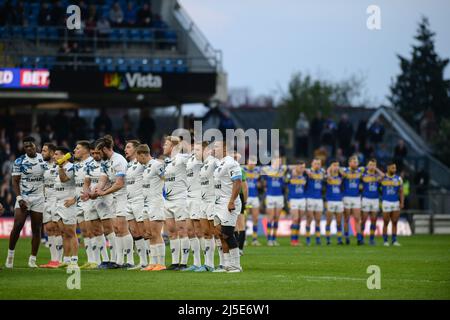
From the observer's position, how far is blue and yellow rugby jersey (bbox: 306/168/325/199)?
113ft

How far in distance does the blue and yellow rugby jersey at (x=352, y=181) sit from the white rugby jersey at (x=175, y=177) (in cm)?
1291

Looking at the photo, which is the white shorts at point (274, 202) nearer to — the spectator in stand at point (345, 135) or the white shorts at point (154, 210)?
the white shorts at point (154, 210)

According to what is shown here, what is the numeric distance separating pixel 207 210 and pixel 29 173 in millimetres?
4258

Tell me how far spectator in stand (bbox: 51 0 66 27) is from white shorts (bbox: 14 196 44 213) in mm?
23453

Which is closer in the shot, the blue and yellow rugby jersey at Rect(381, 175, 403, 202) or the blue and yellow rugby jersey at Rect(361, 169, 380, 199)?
the blue and yellow rugby jersey at Rect(381, 175, 403, 202)

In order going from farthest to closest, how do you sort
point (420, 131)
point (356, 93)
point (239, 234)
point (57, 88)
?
point (356, 93) < point (420, 131) < point (57, 88) < point (239, 234)

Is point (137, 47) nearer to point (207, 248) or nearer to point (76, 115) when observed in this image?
point (76, 115)

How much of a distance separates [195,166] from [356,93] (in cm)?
6528

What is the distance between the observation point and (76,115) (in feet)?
155

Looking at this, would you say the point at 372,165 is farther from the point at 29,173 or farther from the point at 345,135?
the point at 29,173

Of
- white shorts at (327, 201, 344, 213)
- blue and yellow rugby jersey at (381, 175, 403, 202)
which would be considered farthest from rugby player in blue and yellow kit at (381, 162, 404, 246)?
white shorts at (327, 201, 344, 213)

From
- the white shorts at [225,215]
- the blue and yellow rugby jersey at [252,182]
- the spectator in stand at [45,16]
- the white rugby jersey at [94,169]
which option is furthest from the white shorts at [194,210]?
the spectator in stand at [45,16]

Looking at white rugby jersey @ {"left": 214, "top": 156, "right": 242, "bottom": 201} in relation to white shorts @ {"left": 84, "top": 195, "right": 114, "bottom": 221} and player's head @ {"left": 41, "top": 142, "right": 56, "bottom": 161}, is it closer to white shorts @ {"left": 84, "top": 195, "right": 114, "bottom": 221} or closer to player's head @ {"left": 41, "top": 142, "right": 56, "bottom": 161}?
white shorts @ {"left": 84, "top": 195, "right": 114, "bottom": 221}

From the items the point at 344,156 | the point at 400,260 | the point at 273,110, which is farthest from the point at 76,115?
the point at 273,110
